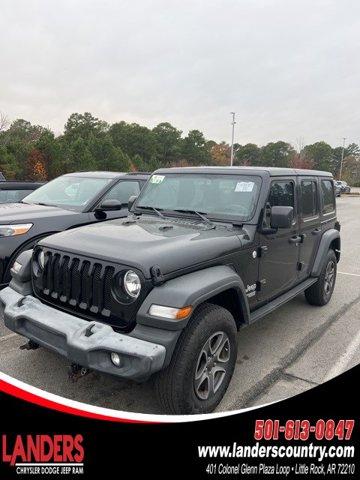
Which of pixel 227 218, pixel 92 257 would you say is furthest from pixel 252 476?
pixel 227 218

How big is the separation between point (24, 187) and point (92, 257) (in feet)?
18.1

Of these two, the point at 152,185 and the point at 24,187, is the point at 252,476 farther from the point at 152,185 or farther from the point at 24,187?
the point at 24,187

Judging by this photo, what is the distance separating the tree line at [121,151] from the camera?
74.7 ft

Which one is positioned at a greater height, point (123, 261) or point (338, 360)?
point (123, 261)

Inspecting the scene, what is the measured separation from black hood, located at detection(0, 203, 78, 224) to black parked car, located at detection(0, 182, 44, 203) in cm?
187

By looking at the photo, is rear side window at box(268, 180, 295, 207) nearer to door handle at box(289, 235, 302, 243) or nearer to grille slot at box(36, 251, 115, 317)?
door handle at box(289, 235, 302, 243)

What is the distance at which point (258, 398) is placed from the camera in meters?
3.30

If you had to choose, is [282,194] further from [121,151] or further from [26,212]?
[121,151]

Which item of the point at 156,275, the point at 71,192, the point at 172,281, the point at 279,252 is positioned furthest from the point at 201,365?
the point at 71,192

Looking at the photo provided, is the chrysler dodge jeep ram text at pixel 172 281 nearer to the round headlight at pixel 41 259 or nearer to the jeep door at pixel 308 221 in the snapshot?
the round headlight at pixel 41 259

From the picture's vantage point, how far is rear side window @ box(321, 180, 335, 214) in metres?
5.30

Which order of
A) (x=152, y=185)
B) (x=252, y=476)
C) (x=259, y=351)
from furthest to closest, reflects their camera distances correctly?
1. (x=152, y=185)
2. (x=259, y=351)
3. (x=252, y=476)

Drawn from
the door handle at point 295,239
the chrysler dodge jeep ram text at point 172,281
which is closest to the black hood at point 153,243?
the chrysler dodge jeep ram text at point 172,281

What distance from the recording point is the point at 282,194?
4.18 m
